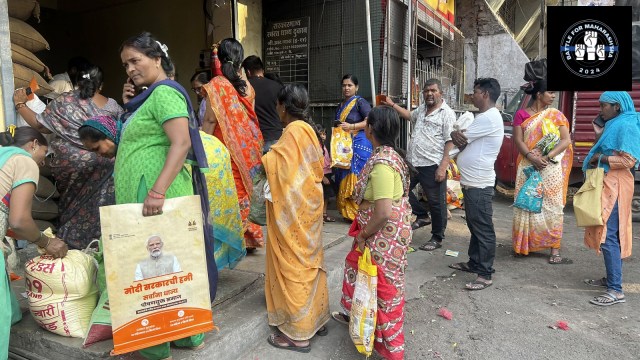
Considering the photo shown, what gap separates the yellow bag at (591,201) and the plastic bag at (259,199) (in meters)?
2.74

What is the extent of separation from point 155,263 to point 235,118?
1767 mm

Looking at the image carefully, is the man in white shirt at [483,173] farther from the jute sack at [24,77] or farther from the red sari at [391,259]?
the jute sack at [24,77]

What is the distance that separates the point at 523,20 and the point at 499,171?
44.5ft

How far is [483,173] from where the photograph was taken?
379 centimetres

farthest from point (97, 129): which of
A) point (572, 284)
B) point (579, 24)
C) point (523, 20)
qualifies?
point (523, 20)

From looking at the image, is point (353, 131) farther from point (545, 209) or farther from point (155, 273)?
point (155, 273)

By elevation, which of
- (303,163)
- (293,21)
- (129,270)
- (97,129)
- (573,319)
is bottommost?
(573,319)

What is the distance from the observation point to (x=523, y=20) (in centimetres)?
1855

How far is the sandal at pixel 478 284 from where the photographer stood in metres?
3.79

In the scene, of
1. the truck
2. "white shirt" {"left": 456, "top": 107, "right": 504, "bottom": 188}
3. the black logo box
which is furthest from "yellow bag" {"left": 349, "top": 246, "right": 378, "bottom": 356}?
the truck

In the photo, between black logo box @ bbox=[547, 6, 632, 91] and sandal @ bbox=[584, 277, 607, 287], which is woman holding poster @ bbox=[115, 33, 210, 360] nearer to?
sandal @ bbox=[584, 277, 607, 287]

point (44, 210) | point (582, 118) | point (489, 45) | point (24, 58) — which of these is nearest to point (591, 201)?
point (582, 118)

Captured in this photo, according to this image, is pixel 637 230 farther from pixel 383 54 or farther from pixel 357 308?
pixel 357 308

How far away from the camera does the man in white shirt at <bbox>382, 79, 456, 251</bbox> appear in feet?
15.2
